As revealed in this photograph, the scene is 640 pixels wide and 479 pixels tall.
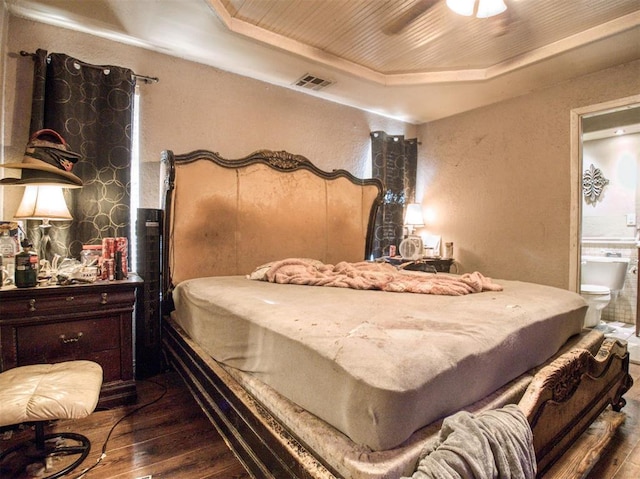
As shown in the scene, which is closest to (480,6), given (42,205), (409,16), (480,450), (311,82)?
(409,16)

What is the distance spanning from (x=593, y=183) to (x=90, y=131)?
5.94m

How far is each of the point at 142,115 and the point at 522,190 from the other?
3.65 meters

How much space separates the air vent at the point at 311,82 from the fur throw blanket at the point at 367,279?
181cm

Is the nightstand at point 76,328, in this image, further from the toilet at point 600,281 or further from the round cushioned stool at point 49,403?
the toilet at point 600,281

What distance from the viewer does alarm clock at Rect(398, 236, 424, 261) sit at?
3.82 metres

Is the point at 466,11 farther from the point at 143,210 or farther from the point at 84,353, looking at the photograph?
the point at 84,353

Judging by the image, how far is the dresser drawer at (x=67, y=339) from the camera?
185 cm

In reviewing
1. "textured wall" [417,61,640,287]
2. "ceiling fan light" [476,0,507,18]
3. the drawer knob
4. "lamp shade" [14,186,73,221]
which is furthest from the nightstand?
"textured wall" [417,61,640,287]

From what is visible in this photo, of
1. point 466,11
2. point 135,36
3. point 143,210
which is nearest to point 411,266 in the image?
point 466,11

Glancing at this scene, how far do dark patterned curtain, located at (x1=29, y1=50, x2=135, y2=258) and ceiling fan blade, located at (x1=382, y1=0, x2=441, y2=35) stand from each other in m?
1.97

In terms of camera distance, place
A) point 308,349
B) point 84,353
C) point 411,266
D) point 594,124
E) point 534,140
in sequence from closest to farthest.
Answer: point 308,349 → point 84,353 → point 534,140 → point 411,266 → point 594,124

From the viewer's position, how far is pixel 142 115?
2.69 meters

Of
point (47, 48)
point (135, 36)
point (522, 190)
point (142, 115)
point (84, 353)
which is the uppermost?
point (135, 36)

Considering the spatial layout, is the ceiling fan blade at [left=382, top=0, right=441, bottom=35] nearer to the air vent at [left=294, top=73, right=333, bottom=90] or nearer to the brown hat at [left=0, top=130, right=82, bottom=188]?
the air vent at [left=294, top=73, right=333, bottom=90]
